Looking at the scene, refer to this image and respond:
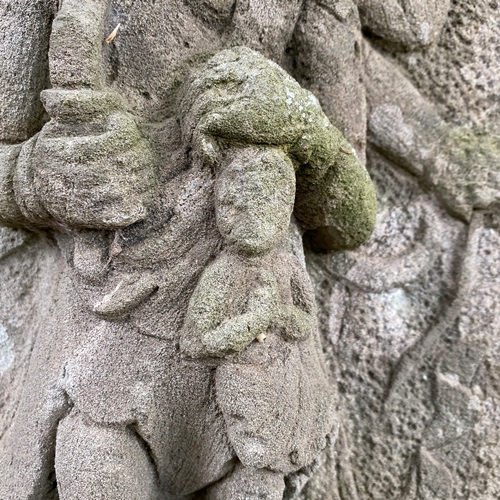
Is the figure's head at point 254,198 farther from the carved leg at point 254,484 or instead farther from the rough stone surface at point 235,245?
the carved leg at point 254,484

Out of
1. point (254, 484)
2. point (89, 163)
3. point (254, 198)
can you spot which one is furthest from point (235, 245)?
point (254, 484)

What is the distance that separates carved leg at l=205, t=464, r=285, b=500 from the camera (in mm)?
970

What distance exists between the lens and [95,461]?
3.08 ft

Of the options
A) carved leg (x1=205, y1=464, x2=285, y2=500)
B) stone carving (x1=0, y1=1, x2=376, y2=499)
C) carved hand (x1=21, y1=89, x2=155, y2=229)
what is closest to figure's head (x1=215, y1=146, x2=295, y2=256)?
stone carving (x1=0, y1=1, x2=376, y2=499)

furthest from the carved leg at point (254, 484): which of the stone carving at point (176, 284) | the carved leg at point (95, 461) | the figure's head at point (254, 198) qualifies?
the figure's head at point (254, 198)

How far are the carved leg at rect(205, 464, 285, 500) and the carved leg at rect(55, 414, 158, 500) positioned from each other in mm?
169

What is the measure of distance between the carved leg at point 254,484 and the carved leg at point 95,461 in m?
0.17

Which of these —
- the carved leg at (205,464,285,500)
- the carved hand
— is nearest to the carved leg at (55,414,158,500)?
the carved leg at (205,464,285,500)

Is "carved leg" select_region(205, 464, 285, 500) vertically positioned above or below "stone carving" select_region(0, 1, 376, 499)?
below

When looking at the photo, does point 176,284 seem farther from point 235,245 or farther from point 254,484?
point 254,484

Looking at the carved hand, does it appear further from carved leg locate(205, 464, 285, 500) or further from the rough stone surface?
carved leg locate(205, 464, 285, 500)

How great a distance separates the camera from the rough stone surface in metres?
0.93

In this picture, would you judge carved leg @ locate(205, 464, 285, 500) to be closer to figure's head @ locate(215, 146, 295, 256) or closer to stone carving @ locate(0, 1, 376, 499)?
stone carving @ locate(0, 1, 376, 499)

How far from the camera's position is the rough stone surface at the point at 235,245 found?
0.93 metres
